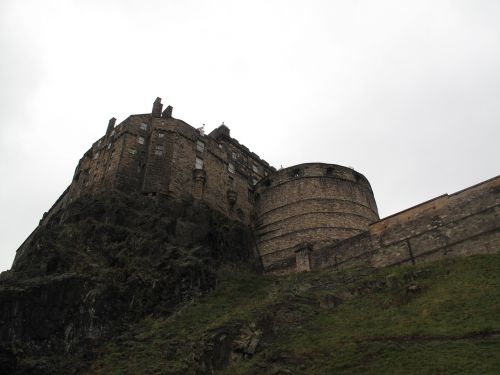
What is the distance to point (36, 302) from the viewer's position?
54.8 feet

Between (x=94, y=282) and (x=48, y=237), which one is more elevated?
(x=48, y=237)

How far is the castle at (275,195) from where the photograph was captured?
21.2 meters

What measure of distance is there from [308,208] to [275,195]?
9.41ft

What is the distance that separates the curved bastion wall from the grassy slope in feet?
25.8

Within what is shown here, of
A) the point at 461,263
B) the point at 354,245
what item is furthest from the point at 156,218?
the point at 461,263

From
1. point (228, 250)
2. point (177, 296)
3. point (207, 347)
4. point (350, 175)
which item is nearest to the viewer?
point (207, 347)

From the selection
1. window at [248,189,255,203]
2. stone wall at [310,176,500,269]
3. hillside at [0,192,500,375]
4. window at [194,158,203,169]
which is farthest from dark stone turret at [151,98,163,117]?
stone wall at [310,176,500,269]

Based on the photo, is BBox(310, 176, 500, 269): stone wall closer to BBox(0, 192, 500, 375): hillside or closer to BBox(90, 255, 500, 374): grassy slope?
BBox(0, 192, 500, 375): hillside

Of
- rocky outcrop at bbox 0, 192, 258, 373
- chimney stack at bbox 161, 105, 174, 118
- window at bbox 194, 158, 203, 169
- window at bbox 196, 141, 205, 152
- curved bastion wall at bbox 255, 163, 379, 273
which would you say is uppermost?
chimney stack at bbox 161, 105, 174, 118

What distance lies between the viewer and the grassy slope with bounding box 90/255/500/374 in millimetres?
11220

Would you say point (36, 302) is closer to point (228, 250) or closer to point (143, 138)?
point (228, 250)

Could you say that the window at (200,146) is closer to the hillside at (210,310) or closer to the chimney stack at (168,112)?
the chimney stack at (168,112)

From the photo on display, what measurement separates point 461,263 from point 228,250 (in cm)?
1091

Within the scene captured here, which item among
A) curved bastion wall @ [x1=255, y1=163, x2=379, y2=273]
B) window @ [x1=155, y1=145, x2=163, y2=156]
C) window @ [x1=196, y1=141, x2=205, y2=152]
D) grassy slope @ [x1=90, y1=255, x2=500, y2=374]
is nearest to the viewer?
grassy slope @ [x1=90, y1=255, x2=500, y2=374]
